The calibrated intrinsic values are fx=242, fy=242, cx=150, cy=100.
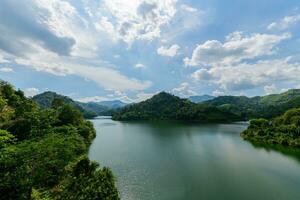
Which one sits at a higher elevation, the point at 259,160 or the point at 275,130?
the point at 275,130

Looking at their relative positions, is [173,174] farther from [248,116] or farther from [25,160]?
[248,116]

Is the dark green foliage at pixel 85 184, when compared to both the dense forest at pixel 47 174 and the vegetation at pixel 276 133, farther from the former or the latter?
the vegetation at pixel 276 133

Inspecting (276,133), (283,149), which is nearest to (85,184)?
(283,149)

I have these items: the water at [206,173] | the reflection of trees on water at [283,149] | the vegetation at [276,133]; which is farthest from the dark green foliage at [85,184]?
the vegetation at [276,133]

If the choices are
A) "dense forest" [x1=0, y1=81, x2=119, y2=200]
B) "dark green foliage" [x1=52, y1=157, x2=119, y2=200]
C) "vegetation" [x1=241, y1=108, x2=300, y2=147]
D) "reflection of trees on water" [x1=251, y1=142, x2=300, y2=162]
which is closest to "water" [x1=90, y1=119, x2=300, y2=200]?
"reflection of trees on water" [x1=251, y1=142, x2=300, y2=162]

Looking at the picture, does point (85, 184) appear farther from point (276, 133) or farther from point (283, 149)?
point (276, 133)

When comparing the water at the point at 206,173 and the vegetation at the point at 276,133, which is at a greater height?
the vegetation at the point at 276,133

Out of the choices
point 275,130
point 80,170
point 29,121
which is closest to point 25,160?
point 80,170

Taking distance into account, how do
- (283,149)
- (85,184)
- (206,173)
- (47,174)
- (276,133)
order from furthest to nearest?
Answer: (276,133) < (283,149) < (206,173) < (47,174) < (85,184)

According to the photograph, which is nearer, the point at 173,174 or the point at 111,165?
the point at 173,174

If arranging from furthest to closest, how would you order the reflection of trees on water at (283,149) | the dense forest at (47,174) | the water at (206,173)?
the reflection of trees on water at (283,149), the water at (206,173), the dense forest at (47,174)

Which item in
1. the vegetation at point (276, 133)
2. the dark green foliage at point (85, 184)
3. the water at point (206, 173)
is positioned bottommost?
the water at point (206, 173)
